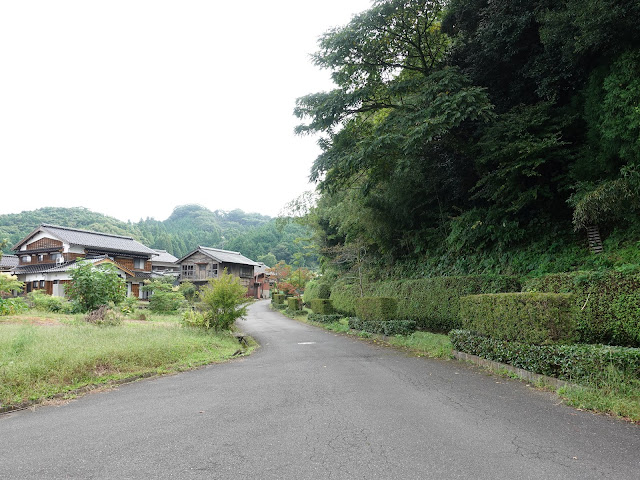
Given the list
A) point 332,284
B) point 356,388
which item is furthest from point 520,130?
point 332,284

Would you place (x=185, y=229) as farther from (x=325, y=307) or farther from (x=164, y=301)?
(x=325, y=307)

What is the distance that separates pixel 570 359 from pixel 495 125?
250 inches

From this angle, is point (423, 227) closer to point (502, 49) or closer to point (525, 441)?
point (502, 49)

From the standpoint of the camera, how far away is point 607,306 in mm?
6062

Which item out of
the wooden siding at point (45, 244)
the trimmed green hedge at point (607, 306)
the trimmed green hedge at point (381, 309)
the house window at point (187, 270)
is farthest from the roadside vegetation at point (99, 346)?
the house window at point (187, 270)

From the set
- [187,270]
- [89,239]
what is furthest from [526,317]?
[187,270]

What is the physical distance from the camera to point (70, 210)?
176 feet

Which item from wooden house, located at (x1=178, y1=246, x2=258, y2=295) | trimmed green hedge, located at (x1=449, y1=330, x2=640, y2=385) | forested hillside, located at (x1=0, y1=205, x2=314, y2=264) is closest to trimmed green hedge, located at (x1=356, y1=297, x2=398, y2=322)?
trimmed green hedge, located at (x1=449, y1=330, x2=640, y2=385)

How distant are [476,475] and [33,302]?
1994cm

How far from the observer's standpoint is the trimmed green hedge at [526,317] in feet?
18.2

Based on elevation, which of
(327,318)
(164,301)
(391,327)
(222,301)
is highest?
(222,301)

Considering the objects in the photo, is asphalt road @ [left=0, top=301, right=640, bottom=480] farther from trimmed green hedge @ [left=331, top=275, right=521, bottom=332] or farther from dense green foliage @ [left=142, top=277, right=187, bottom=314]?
dense green foliage @ [left=142, top=277, right=187, bottom=314]

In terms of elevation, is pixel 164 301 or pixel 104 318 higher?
pixel 104 318

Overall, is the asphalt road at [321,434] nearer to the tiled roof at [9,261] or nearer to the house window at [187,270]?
the house window at [187,270]
